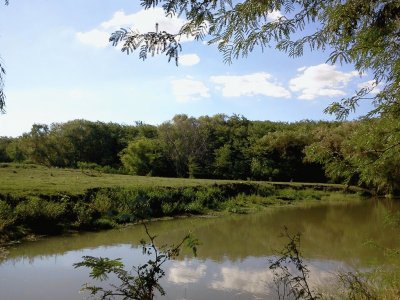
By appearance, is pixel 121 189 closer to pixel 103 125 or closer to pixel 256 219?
pixel 256 219

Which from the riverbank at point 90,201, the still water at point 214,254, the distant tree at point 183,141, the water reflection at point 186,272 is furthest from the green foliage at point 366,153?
the distant tree at point 183,141

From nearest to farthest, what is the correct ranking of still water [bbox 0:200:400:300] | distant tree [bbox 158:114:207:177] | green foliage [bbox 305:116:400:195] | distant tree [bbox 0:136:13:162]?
green foliage [bbox 305:116:400:195], still water [bbox 0:200:400:300], distant tree [bbox 158:114:207:177], distant tree [bbox 0:136:13:162]

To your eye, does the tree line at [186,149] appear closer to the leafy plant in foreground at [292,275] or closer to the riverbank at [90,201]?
the riverbank at [90,201]

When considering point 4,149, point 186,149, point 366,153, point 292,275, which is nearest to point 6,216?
point 292,275

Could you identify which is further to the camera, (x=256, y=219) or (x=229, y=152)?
(x=229, y=152)

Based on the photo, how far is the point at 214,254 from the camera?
12227mm

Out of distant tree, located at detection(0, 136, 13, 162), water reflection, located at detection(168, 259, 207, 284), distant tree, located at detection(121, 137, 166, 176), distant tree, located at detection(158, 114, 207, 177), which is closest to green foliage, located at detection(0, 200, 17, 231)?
water reflection, located at detection(168, 259, 207, 284)

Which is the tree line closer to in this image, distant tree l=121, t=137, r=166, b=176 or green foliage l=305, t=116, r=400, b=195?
distant tree l=121, t=137, r=166, b=176

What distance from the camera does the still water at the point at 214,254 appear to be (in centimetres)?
847

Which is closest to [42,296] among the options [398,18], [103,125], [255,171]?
[398,18]

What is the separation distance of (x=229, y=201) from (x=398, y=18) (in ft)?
Answer: 66.0

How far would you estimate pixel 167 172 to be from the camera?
4559 cm

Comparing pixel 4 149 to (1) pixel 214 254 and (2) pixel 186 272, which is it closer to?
(1) pixel 214 254

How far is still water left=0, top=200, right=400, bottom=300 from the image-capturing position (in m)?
8.47
